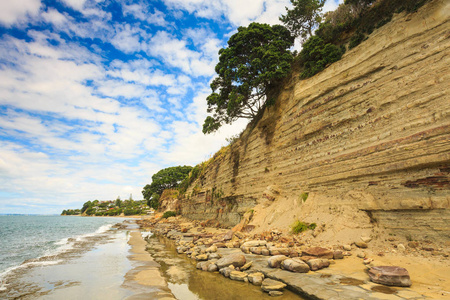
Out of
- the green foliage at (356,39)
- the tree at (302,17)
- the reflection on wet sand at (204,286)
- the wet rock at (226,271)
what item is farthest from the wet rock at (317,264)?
the tree at (302,17)

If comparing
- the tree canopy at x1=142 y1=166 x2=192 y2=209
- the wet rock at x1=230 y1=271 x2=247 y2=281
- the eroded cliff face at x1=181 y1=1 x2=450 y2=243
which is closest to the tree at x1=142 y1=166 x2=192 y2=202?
the tree canopy at x1=142 y1=166 x2=192 y2=209

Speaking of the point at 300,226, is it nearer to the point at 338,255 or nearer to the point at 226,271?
the point at 338,255

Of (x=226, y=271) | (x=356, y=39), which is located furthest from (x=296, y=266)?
(x=356, y=39)

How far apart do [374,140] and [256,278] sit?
319 inches

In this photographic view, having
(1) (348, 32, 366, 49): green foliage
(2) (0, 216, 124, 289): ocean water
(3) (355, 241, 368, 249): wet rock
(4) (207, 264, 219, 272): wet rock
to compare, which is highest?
(1) (348, 32, 366, 49): green foliage

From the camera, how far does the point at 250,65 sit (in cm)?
2136

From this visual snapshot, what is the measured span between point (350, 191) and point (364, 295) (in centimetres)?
664

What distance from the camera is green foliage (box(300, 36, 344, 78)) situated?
14.5 meters

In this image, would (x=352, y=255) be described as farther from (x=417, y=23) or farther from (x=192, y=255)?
(x=417, y=23)

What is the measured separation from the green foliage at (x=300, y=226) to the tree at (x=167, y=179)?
57.6 metres

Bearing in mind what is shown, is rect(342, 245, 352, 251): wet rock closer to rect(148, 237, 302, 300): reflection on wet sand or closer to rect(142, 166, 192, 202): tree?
rect(148, 237, 302, 300): reflection on wet sand

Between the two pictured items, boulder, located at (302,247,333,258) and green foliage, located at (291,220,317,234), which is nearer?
boulder, located at (302,247,333,258)

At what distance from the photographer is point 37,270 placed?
10.6 m

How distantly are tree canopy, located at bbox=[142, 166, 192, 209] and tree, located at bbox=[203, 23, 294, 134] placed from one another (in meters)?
47.7
